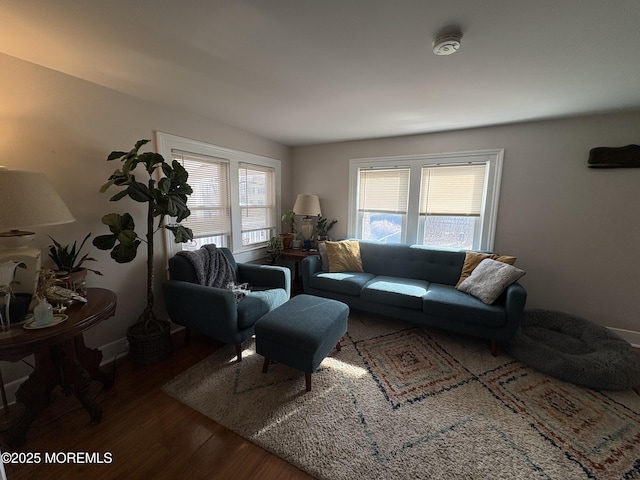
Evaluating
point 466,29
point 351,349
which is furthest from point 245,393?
point 466,29

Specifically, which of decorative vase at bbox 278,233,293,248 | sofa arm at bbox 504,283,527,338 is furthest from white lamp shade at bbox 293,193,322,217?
sofa arm at bbox 504,283,527,338

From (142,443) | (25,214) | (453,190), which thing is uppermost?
(453,190)

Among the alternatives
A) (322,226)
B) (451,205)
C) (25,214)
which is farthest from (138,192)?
(451,205)

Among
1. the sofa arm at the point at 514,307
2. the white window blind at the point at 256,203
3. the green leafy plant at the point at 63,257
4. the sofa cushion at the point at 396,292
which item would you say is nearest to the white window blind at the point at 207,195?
the white window blind at the point at 256,203

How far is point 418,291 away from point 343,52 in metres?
2.26

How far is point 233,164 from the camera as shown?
10.3 feet

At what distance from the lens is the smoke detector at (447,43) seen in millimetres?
1299

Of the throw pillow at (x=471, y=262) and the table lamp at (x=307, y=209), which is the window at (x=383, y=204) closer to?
the table lamp at (x=307, y=209)

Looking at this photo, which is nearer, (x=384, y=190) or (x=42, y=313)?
(x=42, y=313)

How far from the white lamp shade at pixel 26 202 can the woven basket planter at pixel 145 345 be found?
1.16 meters

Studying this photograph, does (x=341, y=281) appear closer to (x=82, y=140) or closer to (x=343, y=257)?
(x=343, y=257)

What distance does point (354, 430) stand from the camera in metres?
1.56

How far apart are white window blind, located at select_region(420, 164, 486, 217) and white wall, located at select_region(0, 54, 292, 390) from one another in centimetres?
276

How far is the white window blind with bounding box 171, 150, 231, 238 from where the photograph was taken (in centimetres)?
275
